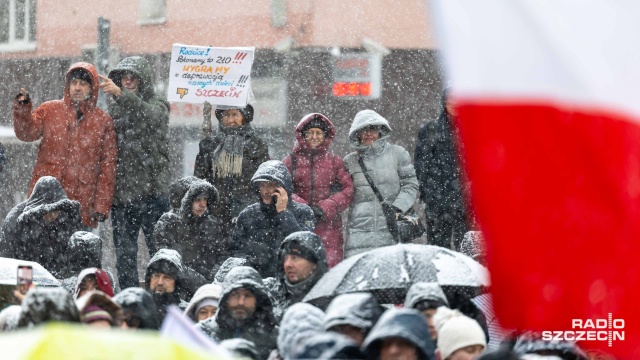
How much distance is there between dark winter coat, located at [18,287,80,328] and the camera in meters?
5.40

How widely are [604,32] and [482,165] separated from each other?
18.2 inches

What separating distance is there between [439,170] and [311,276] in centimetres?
281

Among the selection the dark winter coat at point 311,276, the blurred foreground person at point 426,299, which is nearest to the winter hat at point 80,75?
the dark winter coat at point 311,276

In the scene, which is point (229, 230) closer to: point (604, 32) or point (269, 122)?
point (604, 32)

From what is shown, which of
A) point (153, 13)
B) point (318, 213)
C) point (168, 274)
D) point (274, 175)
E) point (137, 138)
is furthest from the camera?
point (153, 13)

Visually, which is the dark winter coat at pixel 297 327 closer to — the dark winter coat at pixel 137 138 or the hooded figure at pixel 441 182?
the hooded figure at pixel 441 182

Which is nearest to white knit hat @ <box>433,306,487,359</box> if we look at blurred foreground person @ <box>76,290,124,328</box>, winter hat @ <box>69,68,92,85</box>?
blurred foreground person @ <box>76,290,124,328</box>

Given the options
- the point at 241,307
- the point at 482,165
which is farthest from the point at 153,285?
the point at 482,165

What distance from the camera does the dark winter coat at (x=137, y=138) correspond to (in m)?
10.9

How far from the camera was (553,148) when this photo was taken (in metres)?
3.91

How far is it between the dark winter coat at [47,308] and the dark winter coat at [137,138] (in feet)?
17.5

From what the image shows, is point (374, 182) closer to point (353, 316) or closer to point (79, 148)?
point (79, 148)

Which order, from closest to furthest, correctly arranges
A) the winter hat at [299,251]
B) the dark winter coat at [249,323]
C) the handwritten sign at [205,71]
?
the dark winter coat at [249,323] < the winter hat at [299,251] < the handwritten sign at [205,71]

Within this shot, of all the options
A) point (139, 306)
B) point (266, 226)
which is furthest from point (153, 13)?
point (139, 306)
